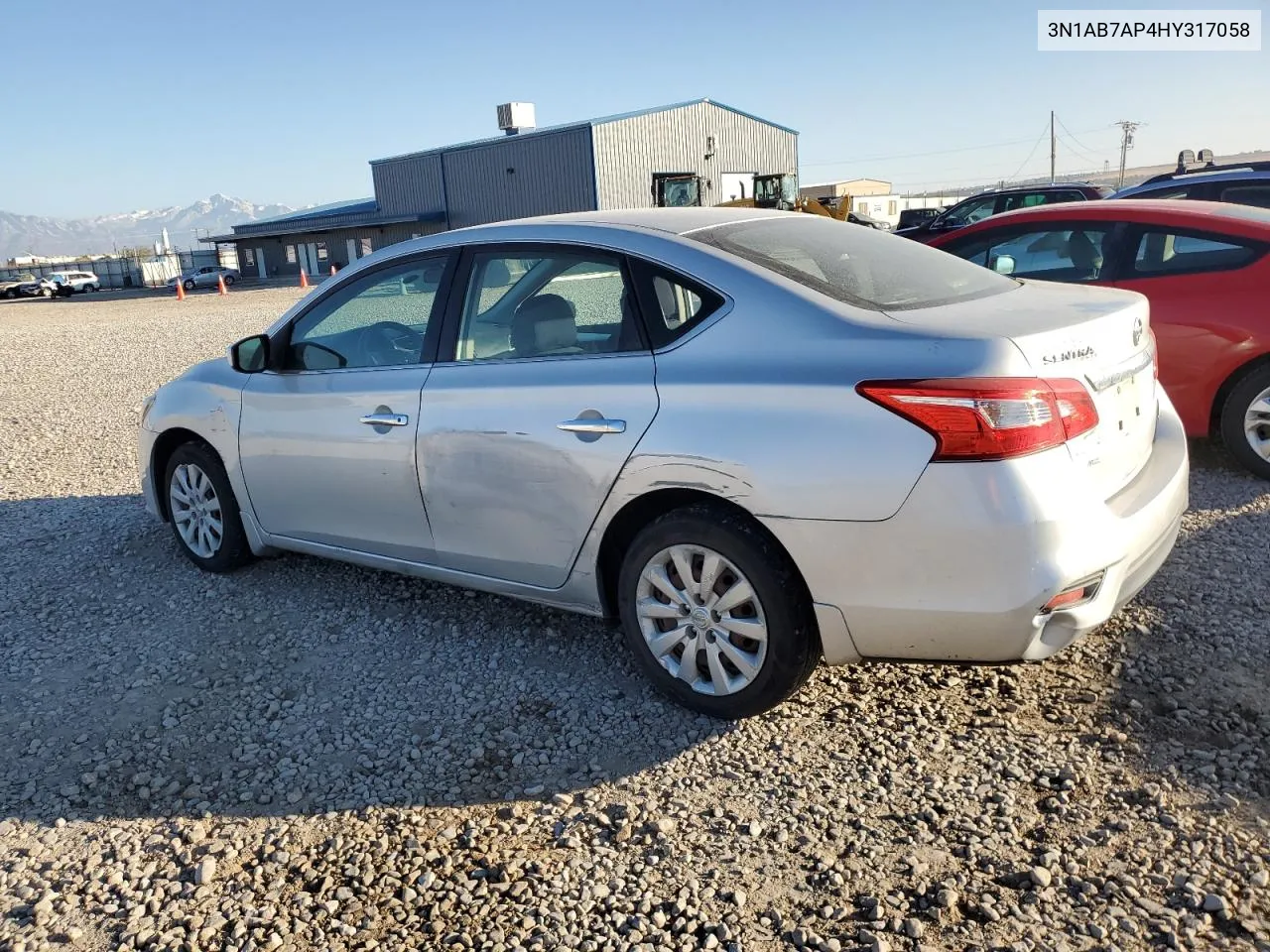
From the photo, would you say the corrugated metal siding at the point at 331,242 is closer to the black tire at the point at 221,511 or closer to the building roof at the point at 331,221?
the building roof at the point at 331,221

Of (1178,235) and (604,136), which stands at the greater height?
(604,136)

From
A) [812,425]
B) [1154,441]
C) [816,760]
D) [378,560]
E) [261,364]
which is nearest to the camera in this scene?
[812,425]

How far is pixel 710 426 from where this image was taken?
10.3 feet

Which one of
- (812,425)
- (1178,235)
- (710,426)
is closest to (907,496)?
(812,425)

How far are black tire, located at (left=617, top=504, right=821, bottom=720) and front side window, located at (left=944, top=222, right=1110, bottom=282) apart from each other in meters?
3.89

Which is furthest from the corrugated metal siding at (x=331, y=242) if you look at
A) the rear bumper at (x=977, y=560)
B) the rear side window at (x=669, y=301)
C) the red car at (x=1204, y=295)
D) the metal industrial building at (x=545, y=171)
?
the rear bumper at (x=977, y=560)

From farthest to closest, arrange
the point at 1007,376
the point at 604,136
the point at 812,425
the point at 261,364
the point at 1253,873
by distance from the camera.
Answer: the point at 604,136 → the point at 261,364 → the point at 812,425 → the point at 1007,376 → the point at 1253,873

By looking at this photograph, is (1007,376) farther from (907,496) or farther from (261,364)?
(261,364)

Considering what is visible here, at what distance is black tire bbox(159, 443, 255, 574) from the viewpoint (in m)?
4.97

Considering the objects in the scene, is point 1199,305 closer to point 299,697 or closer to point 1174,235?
point 1174,235

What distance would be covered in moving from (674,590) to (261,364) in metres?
2.38

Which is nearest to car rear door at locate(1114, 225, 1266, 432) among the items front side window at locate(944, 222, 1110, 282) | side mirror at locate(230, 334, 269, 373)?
front side window at locate(944, 222, 1110, 282)

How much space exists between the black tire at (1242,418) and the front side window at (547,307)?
3940mm

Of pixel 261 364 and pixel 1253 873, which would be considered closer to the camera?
pixel 1253 873
